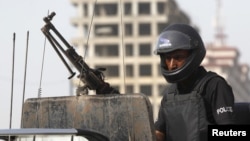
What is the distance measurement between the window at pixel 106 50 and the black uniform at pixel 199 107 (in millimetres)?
105841

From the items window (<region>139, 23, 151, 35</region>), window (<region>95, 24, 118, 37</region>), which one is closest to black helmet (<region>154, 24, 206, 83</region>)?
window (<region>139, 23, 151, 35</region>)

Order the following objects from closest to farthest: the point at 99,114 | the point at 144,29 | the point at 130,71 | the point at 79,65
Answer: the point at 99,114 → the point at 79,65 → the point at 130,71 → the point at 144,29

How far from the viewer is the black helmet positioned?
5.16 m

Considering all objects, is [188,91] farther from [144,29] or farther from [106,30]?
[144,29]

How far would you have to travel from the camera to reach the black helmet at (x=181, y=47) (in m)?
5.16

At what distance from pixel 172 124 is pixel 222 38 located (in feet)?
549

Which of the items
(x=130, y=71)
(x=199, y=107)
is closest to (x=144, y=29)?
(x=130, y=71)

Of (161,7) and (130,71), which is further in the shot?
(161,7)

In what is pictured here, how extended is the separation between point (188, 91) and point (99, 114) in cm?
57

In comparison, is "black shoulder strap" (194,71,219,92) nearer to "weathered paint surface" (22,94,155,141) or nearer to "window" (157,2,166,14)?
"weathered paint surface" (22,94,155,141)

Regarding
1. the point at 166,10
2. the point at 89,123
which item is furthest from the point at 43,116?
the point at 166,10

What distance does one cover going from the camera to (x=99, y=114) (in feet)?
A: 16.9

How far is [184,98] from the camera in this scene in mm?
5156

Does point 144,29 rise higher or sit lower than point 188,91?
higher
